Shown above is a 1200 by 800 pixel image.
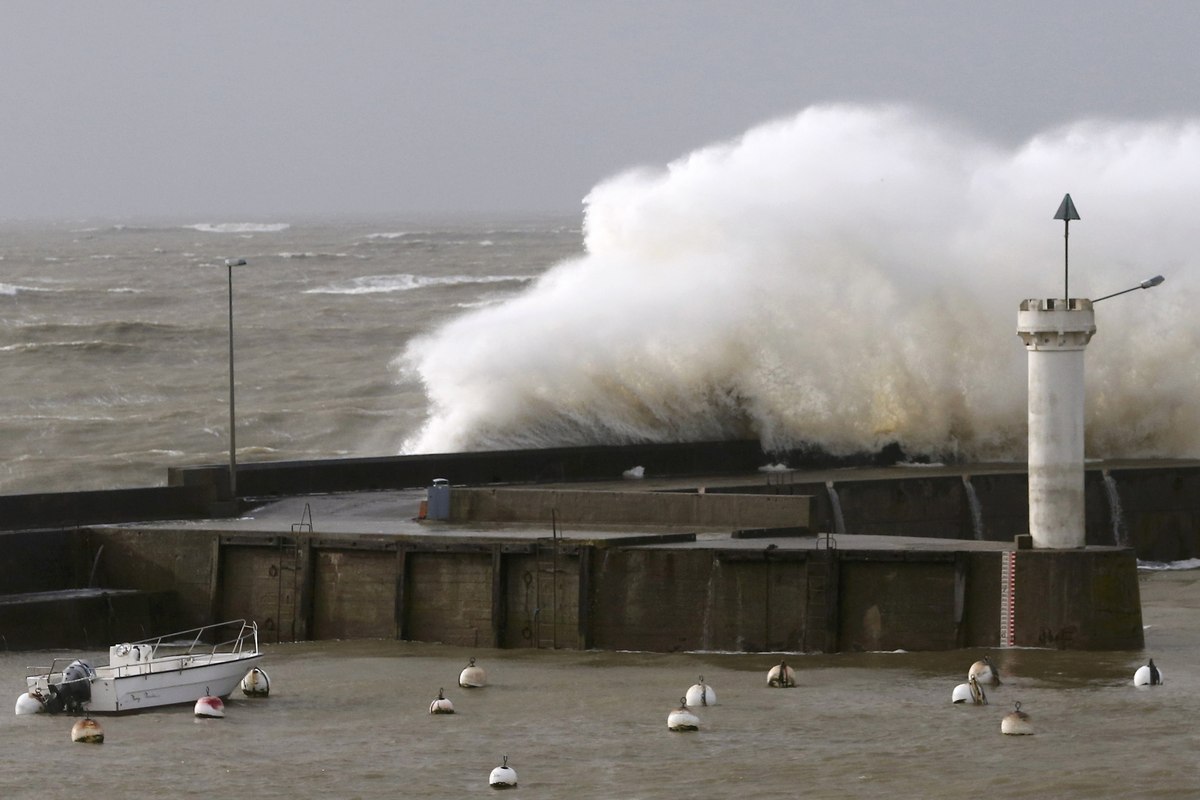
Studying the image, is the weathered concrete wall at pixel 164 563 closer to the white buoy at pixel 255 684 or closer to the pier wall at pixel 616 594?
the pier wall at pixel 616 594

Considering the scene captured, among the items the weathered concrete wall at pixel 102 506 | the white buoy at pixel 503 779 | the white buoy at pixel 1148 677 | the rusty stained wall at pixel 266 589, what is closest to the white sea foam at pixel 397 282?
the weathered concrete wall at pixel 102 506

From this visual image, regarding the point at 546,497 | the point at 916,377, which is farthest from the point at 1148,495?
the point at 546,497

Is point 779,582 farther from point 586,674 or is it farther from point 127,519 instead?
point 127,519

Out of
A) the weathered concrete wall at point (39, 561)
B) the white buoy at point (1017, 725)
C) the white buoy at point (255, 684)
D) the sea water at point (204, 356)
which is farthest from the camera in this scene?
the sea water at point (204, 356)

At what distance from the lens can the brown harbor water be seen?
17.2 meters

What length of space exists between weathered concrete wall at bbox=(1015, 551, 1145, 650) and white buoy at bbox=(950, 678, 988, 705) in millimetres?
2424

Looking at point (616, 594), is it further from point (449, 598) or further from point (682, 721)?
point (682, 721)

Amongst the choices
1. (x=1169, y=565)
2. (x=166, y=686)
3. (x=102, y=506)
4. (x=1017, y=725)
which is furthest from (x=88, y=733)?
(x=1169, y=565)

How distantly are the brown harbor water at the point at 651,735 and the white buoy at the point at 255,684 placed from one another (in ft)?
0.64

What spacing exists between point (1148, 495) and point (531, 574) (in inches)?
466

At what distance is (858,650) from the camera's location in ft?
74.9

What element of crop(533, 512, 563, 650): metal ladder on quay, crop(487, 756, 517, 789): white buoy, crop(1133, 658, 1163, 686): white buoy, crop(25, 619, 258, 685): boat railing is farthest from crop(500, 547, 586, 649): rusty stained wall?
crop(487, 756, 517, 789): white buoy

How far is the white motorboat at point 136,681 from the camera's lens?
20594mm

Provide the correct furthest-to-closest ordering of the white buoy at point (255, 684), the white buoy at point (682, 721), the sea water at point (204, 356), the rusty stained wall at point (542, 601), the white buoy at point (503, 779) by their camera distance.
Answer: the sea water at point (204, 356) → the rusty stained wall at point (542, 601) → the white buoy at point (255, 684) → the white buoy at point (682, 721) → the white buoy at point (503, 779)
